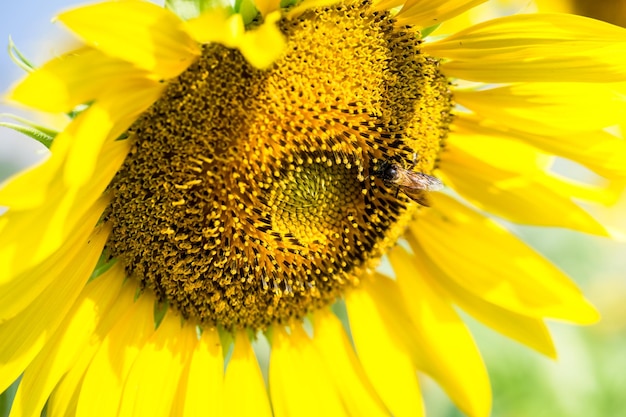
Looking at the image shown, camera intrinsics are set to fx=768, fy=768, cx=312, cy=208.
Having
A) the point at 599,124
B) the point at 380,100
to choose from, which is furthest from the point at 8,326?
the point at 599,124

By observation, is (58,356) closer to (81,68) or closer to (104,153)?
(104,153)

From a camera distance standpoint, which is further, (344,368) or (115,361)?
(344,368)

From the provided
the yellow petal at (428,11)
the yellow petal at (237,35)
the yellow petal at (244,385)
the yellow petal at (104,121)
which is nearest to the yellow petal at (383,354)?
the yellow petal at (244,385)

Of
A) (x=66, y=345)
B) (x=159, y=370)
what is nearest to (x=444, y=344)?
(x=159, y=370)

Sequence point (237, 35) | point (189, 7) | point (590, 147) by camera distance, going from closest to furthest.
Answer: point (237, 35), point (189, 7), point (590, 147)

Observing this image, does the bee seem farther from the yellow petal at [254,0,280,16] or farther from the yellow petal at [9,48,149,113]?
the yellow petal at [9,48,149,113]

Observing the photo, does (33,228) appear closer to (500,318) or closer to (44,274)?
(44,274)
